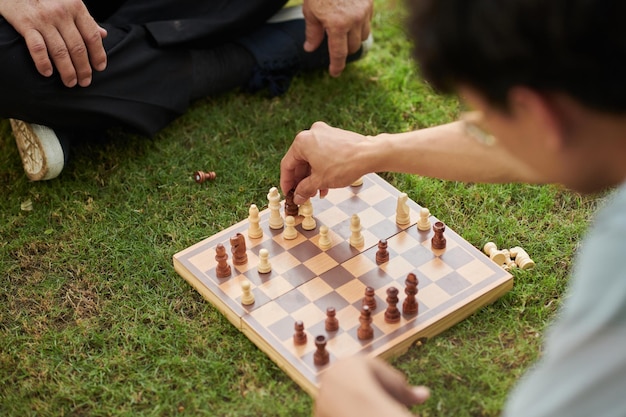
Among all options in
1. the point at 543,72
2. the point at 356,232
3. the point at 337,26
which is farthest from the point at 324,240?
the point at 543,72

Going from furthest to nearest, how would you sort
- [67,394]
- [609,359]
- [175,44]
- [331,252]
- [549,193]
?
1. [175,44]
2. [549,193]
3. [331,252]
4. [67,394]
5. [609,359]

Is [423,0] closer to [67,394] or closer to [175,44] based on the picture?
[67,394]

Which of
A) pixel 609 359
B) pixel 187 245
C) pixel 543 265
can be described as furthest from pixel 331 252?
pixel 609 359

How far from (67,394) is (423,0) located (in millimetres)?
1202

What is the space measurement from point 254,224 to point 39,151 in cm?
71

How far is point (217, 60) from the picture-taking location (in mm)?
2662

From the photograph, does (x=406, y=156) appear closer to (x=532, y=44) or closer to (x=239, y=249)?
(x=239, y=249)

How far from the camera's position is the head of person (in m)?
0.92

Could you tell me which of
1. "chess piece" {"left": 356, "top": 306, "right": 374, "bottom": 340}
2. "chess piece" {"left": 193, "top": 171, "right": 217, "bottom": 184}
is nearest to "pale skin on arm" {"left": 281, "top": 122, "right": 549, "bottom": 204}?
"chess piece" {"left": 356, "top": 306, "right": 374, "bottom": 340}

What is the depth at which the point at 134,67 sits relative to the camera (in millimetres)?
2475

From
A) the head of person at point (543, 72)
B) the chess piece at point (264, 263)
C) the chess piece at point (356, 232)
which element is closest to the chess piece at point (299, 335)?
the chess piece at point (264, 263)

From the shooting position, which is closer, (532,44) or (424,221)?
(532,44)

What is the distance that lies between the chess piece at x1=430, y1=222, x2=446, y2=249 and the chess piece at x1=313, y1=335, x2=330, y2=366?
43 centimetres

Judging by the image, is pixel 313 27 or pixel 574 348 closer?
pixel 574 348
